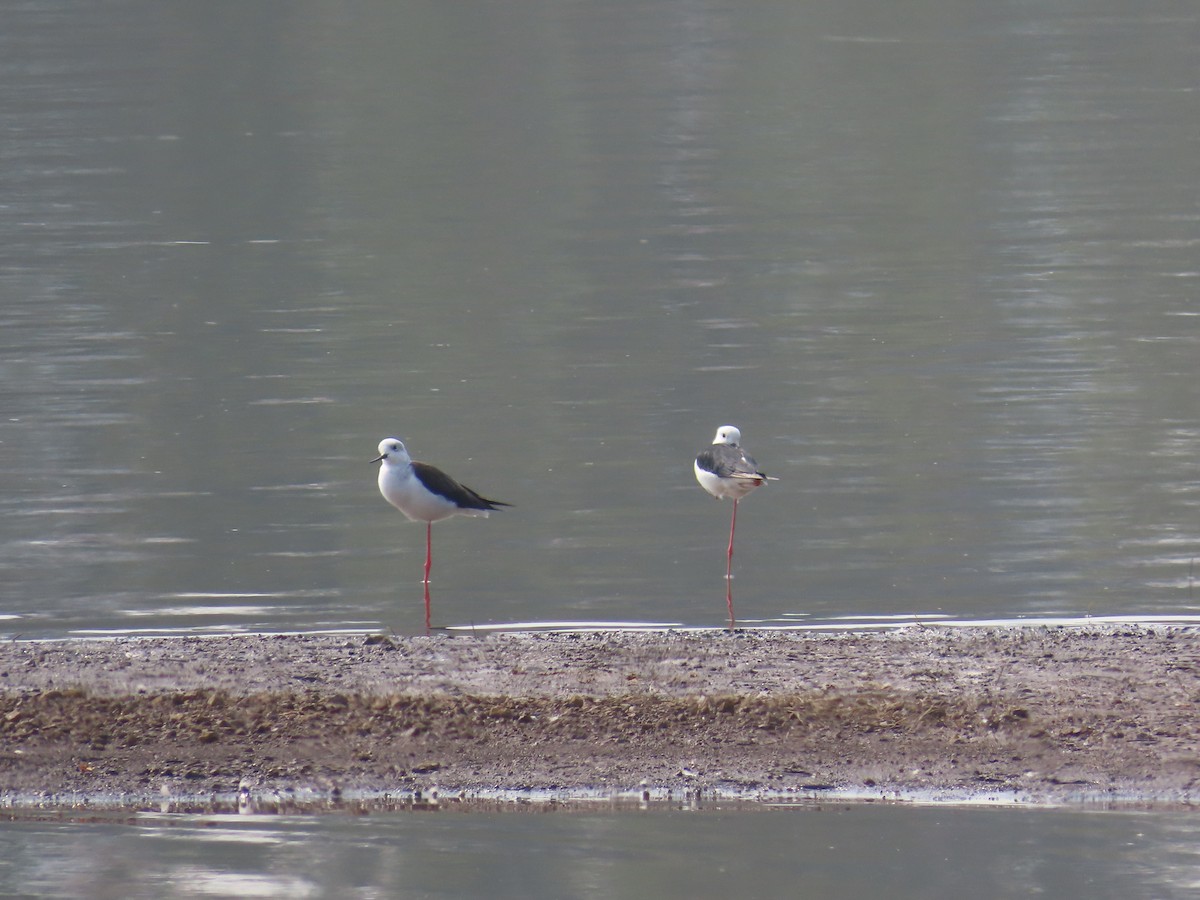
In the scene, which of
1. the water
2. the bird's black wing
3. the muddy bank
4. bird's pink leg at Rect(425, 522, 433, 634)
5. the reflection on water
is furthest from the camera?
the bird's black wing

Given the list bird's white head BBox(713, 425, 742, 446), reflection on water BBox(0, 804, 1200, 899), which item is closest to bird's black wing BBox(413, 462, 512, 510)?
bird's white head BBox(713, 425, 742, 446)

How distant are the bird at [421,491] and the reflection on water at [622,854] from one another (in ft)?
13.9

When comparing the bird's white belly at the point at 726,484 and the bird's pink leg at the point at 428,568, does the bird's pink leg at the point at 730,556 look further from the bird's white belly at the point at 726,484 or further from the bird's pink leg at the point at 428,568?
the bird's pink leg at the point at 428,568

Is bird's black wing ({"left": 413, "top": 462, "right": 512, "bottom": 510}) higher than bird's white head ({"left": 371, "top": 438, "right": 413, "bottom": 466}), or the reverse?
bird's white head ({"left": 371, "top": 438, "right": 413, "bottom": 466})

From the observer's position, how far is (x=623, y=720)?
8.96 meters

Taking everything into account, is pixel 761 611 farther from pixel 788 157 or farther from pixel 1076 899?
pixel 788 157

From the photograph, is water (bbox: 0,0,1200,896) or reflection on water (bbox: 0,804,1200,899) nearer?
reflection on water (bbox: 0,804,1200,899)

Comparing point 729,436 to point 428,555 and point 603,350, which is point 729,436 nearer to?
point 428,555

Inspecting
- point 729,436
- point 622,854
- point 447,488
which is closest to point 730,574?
point 729,436

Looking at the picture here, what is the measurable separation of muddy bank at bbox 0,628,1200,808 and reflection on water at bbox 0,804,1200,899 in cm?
31

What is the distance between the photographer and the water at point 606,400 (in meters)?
7.80

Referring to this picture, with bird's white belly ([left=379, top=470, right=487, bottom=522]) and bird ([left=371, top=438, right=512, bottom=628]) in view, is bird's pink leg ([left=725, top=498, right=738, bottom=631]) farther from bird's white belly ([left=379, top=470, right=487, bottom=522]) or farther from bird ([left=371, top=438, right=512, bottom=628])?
bird's white belly ([left=379, top=470, right=487, bottom=522])

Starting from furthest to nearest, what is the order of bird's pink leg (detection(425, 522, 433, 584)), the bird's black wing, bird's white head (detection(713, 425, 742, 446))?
bird's white head (detection(713, 425, 742, 446)) → the bird's black wing → bird's pink leg (detection(425, 522, 433, 584))

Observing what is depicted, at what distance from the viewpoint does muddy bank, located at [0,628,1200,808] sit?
27.6 ft
